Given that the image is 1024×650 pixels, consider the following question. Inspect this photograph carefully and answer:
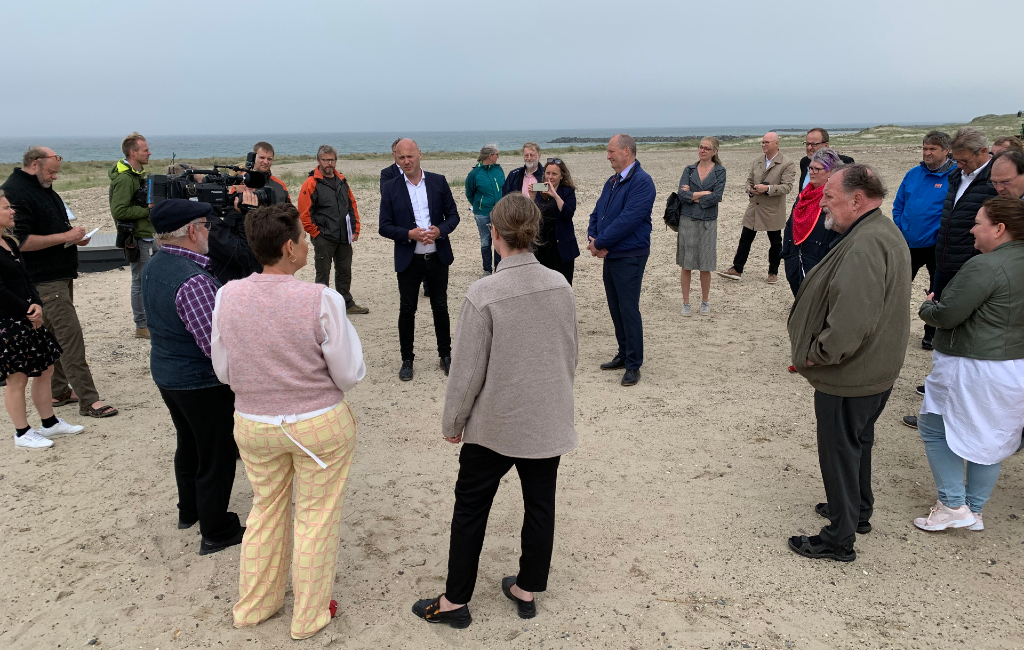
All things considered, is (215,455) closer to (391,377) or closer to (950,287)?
(391,377)

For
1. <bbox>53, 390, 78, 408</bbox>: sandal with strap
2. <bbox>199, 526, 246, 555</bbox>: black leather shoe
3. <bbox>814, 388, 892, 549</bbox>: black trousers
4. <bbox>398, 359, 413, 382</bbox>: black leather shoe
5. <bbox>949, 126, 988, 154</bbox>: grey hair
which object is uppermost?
<bbox>949, 126, 988, 154</bbox>: grey hair

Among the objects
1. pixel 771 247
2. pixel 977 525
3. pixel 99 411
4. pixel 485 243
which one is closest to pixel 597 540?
pixel 977 525

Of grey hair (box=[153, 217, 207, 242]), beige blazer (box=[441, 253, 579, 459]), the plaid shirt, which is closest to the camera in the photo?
beige blazer (box=[441, 253, 579, 459])

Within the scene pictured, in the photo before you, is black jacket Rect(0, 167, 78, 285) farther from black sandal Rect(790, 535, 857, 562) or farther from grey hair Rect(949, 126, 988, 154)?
grey hair Rect(949, 126, 988, 154)

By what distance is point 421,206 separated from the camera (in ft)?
18.4

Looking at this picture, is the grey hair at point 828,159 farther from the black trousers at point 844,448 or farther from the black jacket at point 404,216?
the black jacket at point 404,216

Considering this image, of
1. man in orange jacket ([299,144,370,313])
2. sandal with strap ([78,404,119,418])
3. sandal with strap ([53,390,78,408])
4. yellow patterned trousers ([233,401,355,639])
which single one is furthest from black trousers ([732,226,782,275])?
sandal with strap ([53,390,78,408])

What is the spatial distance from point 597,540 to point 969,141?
4172 millimetres

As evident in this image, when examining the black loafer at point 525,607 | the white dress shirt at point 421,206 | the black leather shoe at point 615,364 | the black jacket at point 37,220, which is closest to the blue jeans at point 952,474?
the black loafer at point 525,607

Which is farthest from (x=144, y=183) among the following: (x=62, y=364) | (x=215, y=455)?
(x=215, y=455)

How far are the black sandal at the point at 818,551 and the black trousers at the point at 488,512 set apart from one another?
1.40 m

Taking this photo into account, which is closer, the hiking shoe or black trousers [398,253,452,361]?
the hiking shoe

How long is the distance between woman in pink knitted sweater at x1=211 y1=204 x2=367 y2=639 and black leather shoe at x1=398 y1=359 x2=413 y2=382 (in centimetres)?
297

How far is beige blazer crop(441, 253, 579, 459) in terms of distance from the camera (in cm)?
240
